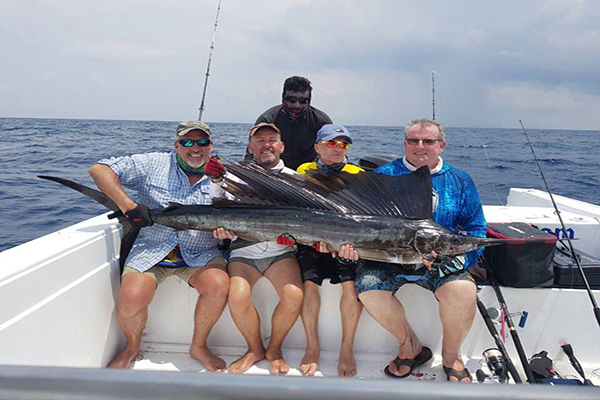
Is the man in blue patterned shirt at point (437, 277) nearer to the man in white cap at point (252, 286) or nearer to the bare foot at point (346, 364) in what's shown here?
the bare foot at point (346, 364)

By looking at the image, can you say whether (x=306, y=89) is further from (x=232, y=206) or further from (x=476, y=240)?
(x=476, y=240)

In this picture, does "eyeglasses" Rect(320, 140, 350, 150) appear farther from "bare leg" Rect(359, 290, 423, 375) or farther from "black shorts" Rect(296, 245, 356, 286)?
"bare leg" Rect(359, 290, 423, 375)

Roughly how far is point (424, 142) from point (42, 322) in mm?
1925

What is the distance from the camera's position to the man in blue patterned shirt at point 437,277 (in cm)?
207

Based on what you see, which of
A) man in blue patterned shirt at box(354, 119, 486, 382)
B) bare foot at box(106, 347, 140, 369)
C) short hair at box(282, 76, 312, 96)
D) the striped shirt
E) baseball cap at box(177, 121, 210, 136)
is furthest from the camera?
short hair at box(282, 76, 312, 96)

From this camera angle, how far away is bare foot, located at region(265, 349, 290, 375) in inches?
84.9

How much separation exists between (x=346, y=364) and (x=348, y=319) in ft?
0.74

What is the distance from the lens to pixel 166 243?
7.62ft

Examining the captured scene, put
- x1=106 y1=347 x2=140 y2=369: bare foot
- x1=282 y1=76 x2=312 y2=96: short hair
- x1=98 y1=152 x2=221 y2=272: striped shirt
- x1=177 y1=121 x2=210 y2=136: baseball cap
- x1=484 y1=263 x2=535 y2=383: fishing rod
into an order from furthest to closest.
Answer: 1. x1=282 y1=76 x2=312 y2=96: short hair
2. x1=177 y1=121 x2=210 y2=136: baseball cap
3. x1=98 y1=152 x2=221 y2=272: striped shirt
4. x1=106 y1=347 x2=140 y2=369: bare foot
5. x1=484 y1=263 x2=535 y2=383: fishing rod

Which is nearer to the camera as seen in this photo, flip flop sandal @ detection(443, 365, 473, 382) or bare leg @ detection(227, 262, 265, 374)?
flip flop sandal @ detection(443, 365, 473, 382)

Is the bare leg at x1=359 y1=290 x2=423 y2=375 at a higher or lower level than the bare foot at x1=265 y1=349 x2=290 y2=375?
higher

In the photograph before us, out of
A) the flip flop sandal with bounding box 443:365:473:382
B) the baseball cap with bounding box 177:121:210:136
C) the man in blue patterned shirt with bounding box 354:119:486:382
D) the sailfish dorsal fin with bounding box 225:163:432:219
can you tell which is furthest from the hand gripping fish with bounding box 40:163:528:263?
the flip flop sandal with bounding box 443:365:473:382

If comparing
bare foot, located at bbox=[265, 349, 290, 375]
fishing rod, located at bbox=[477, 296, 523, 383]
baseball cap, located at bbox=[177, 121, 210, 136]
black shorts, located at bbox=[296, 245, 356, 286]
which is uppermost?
baseball cap, located at bbox=[177, 121, 210, 136]

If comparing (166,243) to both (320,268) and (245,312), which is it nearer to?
(245,312)
